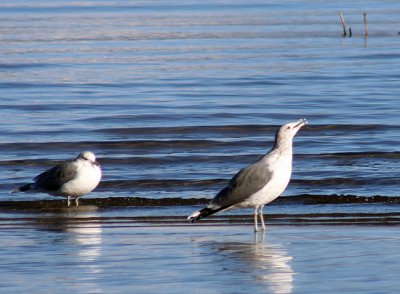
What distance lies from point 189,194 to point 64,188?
5.50 feet

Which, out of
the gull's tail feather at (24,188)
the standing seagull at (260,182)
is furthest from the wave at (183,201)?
the standing seagull at (260,182)

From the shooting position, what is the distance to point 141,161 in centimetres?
1719

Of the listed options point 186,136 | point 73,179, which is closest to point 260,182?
point 73,179

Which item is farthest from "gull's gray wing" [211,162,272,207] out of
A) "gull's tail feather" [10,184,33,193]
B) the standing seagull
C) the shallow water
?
"gull's tail feather" [10,184,33,193]

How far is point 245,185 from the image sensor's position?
34.9 ft

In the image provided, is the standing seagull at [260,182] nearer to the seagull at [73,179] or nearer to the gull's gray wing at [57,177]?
the seagull at [73,179]

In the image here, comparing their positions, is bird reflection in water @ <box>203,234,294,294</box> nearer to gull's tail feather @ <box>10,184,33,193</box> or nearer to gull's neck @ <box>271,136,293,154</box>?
gull's neck @ <box>271,136,293,154</box>

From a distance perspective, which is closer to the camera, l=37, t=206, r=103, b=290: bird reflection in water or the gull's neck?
l=37, t=206, r=103, b=290: bird reflection in water

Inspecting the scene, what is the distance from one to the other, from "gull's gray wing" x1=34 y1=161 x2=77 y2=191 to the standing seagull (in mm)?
2810

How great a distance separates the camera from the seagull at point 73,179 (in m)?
13.1

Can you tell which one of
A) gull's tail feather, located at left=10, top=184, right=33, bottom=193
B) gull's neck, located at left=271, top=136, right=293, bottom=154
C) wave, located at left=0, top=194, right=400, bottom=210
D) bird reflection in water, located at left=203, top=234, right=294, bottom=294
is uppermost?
gull's neck, located at left=271, top=136, right=293, bottom=154

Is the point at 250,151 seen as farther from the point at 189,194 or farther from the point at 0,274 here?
the point at 0,274

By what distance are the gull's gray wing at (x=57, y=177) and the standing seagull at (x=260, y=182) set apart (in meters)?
2.81

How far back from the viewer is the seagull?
13109 mm
